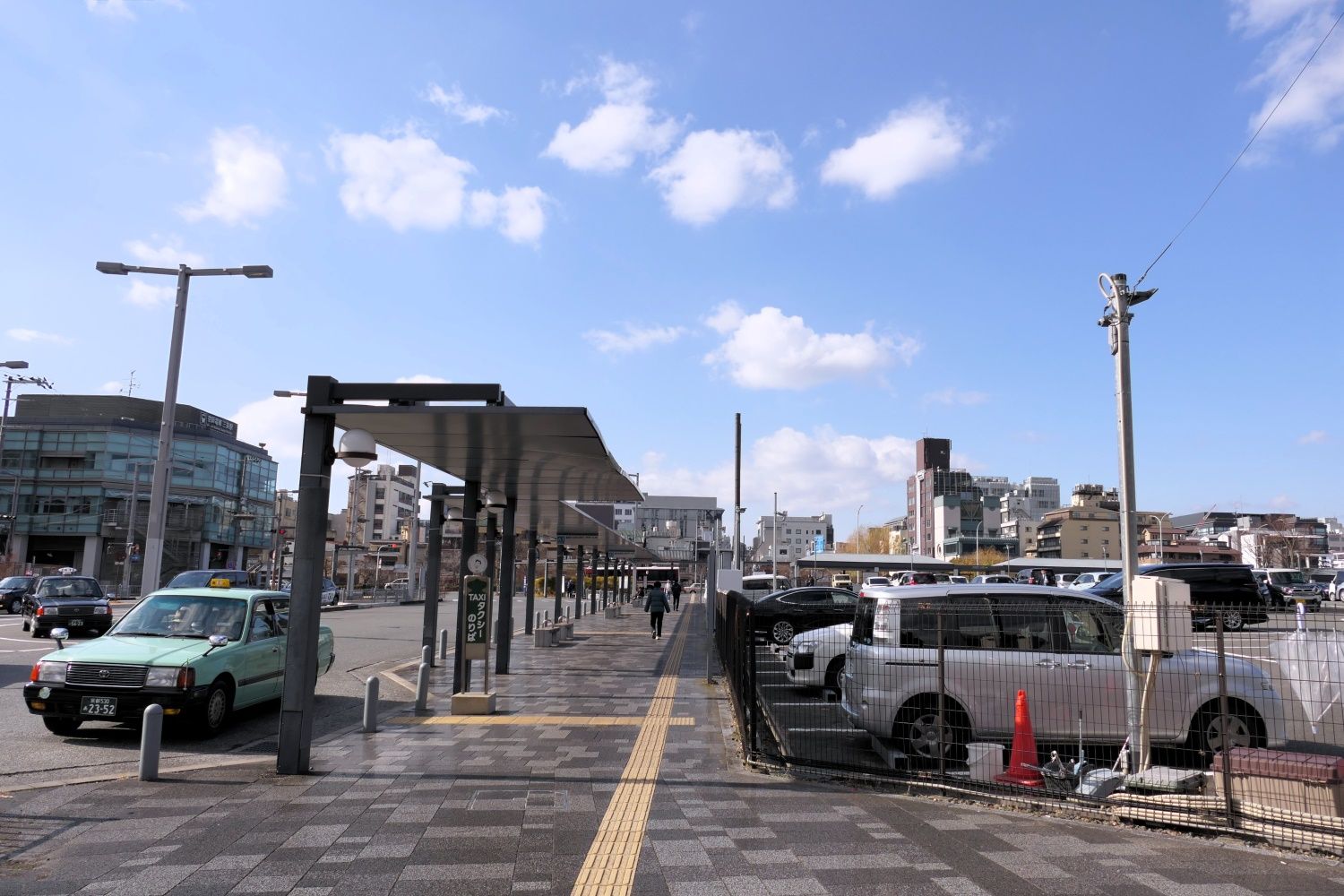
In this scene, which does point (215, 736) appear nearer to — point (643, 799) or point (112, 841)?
point (112, 841)

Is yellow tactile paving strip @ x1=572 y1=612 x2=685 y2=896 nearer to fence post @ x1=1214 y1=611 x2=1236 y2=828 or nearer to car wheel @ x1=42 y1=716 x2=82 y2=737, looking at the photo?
fence post @ x1=1214 y1=611 x2=1236 y2=828

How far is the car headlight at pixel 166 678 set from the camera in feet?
31.7

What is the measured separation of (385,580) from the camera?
9594cm

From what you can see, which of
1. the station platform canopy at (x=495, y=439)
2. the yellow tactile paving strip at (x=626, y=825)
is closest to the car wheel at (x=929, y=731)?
Answer: the yellow tactile paving strip at (x=626, y=825)

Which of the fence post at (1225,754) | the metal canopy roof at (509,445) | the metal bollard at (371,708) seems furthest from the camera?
the metal bollard at (371,708)

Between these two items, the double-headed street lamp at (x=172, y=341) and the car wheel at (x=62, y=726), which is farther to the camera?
the double-headed street lamp at (x=172, y=341)

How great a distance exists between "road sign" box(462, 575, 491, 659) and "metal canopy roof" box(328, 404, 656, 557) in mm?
1698

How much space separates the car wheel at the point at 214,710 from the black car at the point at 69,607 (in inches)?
535

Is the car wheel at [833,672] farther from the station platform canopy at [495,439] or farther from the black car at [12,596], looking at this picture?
the black car at [12,596]

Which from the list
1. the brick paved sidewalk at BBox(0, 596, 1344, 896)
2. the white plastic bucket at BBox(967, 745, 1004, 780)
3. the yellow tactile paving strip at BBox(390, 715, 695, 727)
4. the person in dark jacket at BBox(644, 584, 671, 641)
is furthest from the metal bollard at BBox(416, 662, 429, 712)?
the person in dark jacket at BBox(644, 584, 671, 641)

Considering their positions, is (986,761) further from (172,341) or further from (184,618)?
(172,341)

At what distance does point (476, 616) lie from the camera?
505 inches

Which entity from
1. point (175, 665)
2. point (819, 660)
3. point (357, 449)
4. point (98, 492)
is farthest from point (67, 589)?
point (98, 492)

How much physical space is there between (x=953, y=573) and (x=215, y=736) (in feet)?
210
